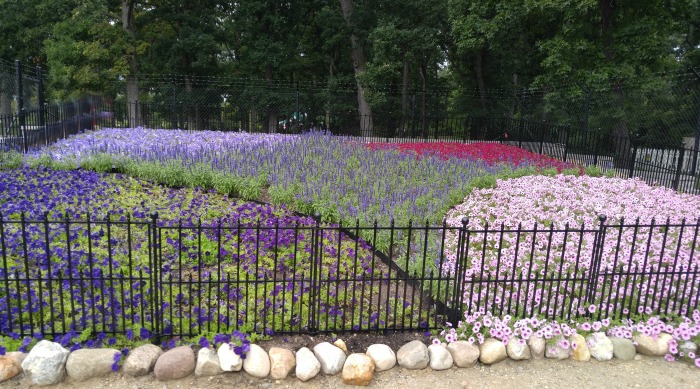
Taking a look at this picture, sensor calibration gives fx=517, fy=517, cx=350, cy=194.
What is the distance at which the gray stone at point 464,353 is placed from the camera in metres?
4.31

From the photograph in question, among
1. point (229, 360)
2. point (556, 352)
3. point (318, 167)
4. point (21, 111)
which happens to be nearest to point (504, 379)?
point (556, 352)

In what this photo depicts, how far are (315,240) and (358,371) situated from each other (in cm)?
113

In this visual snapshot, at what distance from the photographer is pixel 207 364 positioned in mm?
3957

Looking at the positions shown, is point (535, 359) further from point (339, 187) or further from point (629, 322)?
point (339, 187)

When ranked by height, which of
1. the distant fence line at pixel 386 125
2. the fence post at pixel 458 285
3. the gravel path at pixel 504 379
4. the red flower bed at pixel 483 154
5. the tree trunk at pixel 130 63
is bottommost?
the gravel path at pixel 504 379

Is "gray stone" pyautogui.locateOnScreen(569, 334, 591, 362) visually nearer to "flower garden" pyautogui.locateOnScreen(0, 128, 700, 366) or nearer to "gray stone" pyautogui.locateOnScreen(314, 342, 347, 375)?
"flower garden" pyautogui.locateOnScreen(0, 128, 700, 366)

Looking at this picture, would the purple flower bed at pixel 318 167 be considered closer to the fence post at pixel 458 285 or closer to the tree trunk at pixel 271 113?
the fence post at pixel 458 285

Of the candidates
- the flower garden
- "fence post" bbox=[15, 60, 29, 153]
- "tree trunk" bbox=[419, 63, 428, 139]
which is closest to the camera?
the flower garden

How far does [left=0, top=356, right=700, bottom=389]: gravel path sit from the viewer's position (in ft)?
→ 12.7

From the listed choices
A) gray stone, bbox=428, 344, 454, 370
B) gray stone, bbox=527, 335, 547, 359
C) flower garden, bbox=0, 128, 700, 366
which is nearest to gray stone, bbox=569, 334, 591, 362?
flower garden, bbox=0, 128, 700, 366

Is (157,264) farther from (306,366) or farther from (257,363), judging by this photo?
(306,366)

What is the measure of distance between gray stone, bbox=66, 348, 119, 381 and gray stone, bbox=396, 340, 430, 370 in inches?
87.7

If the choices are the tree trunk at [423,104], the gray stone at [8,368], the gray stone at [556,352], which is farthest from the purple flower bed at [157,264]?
the tree trunk at [423,104]

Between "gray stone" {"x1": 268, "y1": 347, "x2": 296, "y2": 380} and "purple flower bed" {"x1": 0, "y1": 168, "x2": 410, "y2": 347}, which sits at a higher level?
"purple flower bed" {"x1": 0, "y1": 168, "x2": 410, "y2": 347}
